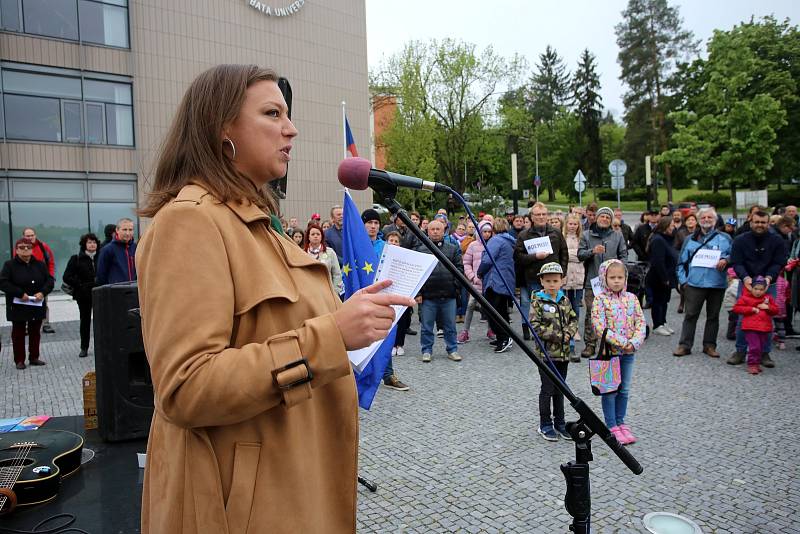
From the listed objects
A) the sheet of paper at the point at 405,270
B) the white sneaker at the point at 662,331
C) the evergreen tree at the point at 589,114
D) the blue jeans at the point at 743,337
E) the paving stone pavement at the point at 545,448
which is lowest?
the paving stone pavement at the point at 545,448

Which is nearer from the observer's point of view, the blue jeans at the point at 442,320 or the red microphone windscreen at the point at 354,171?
the red microphone windscreen at the point at 354,171

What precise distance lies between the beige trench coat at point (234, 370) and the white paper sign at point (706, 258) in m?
8.28

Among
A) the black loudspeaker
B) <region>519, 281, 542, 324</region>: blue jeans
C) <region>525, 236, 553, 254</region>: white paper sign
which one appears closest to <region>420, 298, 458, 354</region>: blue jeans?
<region>519, 281, 542, 324</region>: blue jeans

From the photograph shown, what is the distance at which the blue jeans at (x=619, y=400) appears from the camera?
524 centimetres

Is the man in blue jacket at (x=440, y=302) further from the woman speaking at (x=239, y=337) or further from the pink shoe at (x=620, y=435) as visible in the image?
the woman speaking at (x=239, y=337)

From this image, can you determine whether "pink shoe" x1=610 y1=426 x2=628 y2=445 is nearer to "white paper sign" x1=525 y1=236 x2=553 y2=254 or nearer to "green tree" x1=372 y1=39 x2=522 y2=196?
"white paper sign" x1=525 y1=236 x2=553 y2=254

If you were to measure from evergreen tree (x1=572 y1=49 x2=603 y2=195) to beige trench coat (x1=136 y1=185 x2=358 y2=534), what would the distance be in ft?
217

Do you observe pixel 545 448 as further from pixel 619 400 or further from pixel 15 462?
pixel 15 462

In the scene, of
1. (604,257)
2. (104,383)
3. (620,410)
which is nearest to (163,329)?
(104,383)

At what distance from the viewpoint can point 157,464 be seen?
63.3 inches

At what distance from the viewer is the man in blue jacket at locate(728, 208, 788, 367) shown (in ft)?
26.0

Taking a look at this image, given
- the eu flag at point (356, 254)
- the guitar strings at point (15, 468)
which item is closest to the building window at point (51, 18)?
the eu flag at point (356, 254)

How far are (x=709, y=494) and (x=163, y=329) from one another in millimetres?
4212

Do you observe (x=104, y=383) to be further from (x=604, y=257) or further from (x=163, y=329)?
(x=604, y=257)
